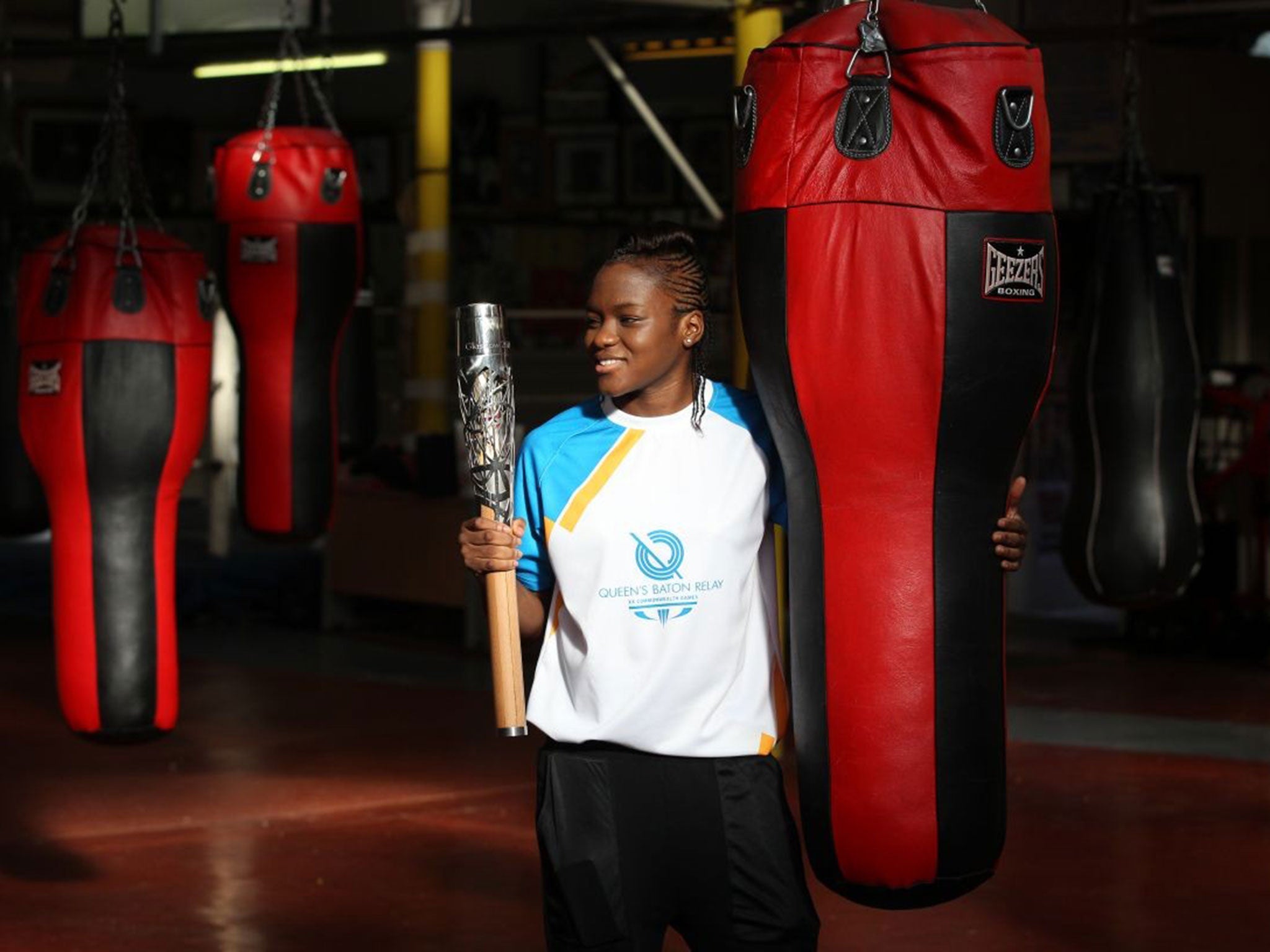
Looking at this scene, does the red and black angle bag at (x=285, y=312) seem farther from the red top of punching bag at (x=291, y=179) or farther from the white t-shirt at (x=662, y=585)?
the white t-shirt at (x=662, y=585)

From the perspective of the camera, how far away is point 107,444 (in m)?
3.95

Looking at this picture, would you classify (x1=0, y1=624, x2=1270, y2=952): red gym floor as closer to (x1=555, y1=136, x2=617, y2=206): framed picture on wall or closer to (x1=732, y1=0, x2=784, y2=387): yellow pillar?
(x1=732, y1=0, x2=784, y2=387): yellow pillar

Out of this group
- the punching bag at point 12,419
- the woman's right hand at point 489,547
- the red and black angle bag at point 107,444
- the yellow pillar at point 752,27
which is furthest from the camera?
the punching bag at point 12,419

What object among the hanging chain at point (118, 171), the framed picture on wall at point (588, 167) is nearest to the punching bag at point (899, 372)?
the hanging chain at point (118, 171)

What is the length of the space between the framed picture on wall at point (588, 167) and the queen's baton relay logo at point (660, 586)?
1034cm

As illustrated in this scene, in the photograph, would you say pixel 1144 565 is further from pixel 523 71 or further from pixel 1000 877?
pixel 523 71

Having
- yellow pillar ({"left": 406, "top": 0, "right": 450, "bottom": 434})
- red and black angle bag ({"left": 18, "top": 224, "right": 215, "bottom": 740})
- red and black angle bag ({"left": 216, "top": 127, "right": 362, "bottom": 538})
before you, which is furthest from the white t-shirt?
yellow pillar ({"left": 406, "top": 0, "right": 450, "bottom": 434})

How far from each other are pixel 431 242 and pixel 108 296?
18.0 ft

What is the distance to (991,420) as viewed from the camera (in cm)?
235

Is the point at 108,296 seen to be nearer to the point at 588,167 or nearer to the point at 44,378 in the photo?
the point at 44,378

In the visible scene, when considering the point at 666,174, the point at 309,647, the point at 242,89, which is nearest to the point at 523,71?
the point at 666,174

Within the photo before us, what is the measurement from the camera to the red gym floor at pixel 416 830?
169 inches

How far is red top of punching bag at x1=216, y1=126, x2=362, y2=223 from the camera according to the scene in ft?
16.8

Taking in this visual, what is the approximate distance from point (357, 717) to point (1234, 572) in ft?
12.3
